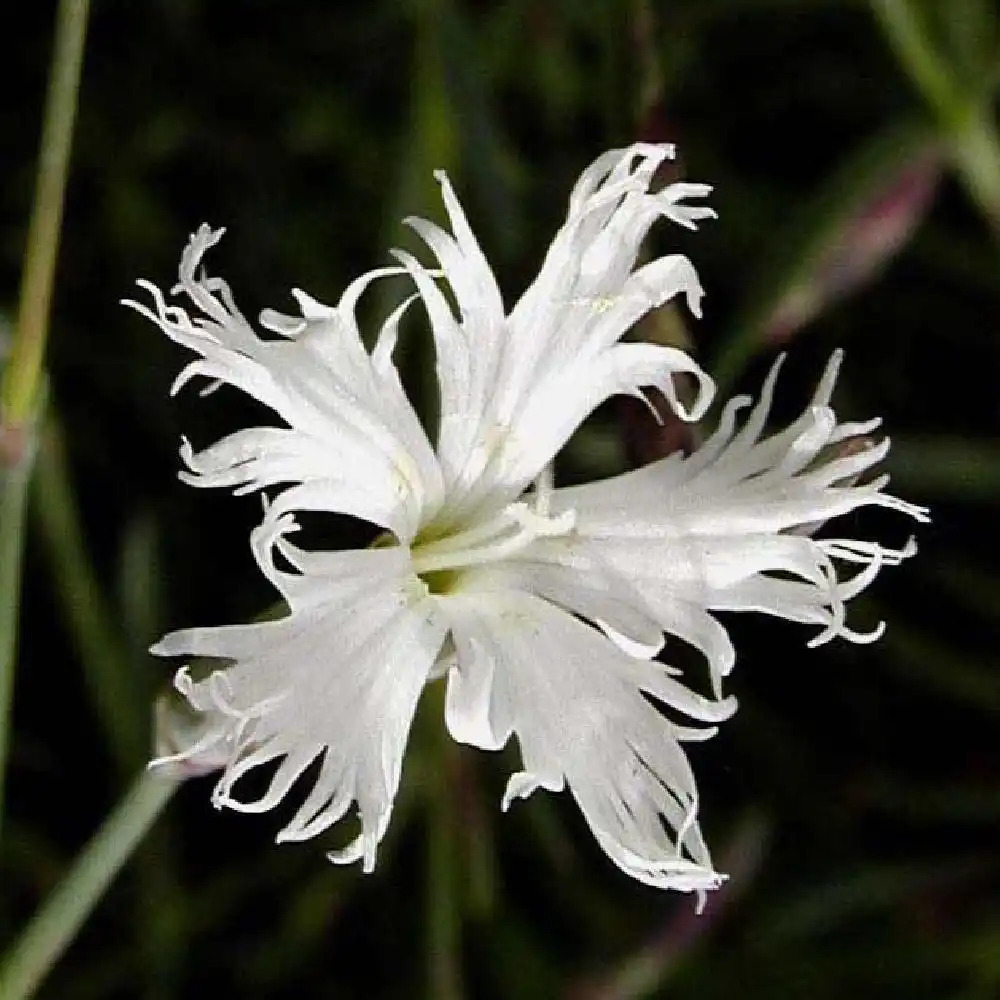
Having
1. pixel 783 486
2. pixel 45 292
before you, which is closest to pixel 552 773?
pixel 783 486

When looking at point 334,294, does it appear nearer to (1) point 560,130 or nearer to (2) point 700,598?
(1) point 560,130

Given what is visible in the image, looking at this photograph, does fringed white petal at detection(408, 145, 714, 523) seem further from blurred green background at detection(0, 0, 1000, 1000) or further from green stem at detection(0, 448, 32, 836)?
blurred green background at detection(0, 0, 1000, 1000)

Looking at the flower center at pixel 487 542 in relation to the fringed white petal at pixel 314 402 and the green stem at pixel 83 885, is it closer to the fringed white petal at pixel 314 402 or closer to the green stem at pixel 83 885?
the fringed white petal at pixel 314 402

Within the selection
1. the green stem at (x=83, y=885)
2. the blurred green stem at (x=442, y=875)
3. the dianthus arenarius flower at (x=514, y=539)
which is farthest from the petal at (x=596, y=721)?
the blurred green stem at (x=442, y=875)

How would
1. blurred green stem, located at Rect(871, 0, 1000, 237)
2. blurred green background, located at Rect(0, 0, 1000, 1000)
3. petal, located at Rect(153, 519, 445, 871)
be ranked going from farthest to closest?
blurred green background, located at Rect(0, 0, 1000, 1000) → blurred green stem, located at Rect(871, 0, 1000, 237) → petal, located at Rect(153, 519, 445, 871)

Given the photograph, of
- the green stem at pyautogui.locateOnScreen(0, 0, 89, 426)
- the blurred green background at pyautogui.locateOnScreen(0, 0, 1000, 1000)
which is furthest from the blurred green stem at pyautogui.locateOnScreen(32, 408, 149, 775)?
the green stem at pyautogui.locateOnScreen(0, 0, 89, 426)

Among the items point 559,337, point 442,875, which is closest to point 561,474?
point 442,875
